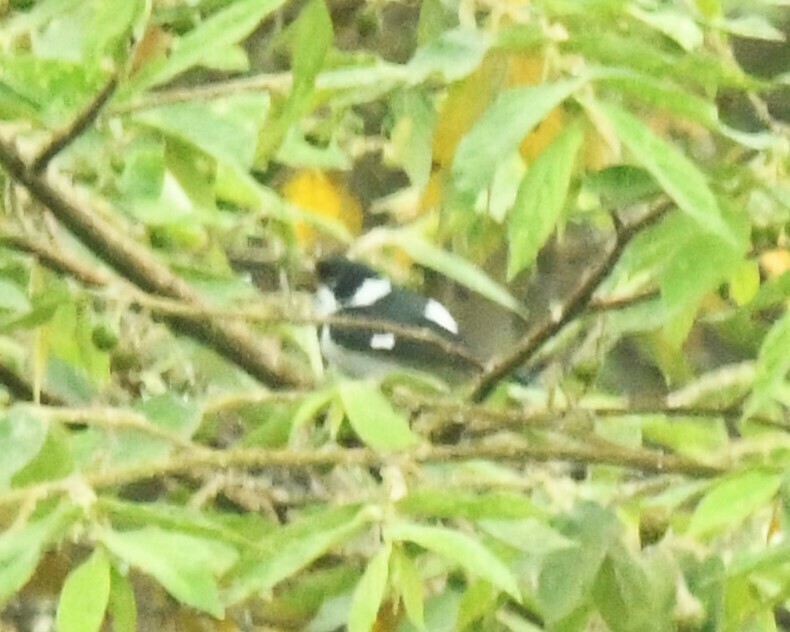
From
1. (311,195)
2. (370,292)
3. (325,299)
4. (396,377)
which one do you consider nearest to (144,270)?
(396,377)

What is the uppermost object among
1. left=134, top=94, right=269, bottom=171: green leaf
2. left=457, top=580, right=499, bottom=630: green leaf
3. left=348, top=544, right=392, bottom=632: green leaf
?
left=134, top=94, right=269, bottom=171: green leaf

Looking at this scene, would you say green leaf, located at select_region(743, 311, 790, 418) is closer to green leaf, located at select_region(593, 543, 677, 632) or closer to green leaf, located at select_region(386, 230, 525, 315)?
green leaf, located at select_region(593, 543, 677, 632)

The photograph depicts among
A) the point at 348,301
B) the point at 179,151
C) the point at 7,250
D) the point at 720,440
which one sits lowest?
the point at 348,301

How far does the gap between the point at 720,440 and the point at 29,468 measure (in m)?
0.44

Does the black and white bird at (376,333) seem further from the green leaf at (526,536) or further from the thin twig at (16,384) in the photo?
the green leaf at (526,536)

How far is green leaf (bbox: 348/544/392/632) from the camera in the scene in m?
0.47

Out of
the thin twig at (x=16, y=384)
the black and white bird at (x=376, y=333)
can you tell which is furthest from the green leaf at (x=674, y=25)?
the black and white bird at (x=376, y=333)

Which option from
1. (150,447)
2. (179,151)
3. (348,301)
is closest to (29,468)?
(150,447)

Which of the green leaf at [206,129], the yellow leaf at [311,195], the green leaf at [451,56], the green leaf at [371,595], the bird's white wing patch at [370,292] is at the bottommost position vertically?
the bird's white wing patch at [370,292]

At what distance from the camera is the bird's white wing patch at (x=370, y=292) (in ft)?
6.28

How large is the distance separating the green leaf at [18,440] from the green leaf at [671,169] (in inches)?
9.7

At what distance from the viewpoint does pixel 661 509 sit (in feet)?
2.05

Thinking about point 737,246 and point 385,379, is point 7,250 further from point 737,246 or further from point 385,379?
point 737,246

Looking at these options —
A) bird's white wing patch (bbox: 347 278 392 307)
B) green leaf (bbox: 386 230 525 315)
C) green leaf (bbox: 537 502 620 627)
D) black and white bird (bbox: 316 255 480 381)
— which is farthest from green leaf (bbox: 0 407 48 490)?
bird's white wing patch (bbox: 347 278 392 307)
